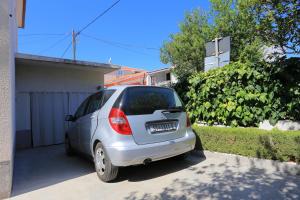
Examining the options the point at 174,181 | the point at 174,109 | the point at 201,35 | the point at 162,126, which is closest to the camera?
the point at 174,181

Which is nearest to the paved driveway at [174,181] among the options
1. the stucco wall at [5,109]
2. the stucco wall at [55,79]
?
the stucco wall at [5,109]

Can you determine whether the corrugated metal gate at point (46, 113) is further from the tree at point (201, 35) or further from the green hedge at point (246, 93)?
the tree at point (201, 35)

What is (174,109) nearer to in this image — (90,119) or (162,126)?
(162,126)

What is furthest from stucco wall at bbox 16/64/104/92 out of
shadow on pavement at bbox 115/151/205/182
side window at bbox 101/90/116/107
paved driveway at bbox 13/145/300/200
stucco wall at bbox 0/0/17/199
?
shadow on pavement at bbox 115/151/205/182

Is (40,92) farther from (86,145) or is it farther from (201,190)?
(201,190)

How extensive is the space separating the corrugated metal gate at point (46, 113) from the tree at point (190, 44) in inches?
448

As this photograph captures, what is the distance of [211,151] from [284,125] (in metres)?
1.58

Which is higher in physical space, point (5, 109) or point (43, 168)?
point (5, 109)

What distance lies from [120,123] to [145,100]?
0.66 metres

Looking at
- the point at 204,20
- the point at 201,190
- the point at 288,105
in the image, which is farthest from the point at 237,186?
the point at 204,20

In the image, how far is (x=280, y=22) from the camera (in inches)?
171

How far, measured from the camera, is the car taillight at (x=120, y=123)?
3850 millimetres

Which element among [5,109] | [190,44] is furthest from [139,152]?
[190,44]

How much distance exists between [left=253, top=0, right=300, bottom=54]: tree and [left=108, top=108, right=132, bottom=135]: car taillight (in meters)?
3.18
